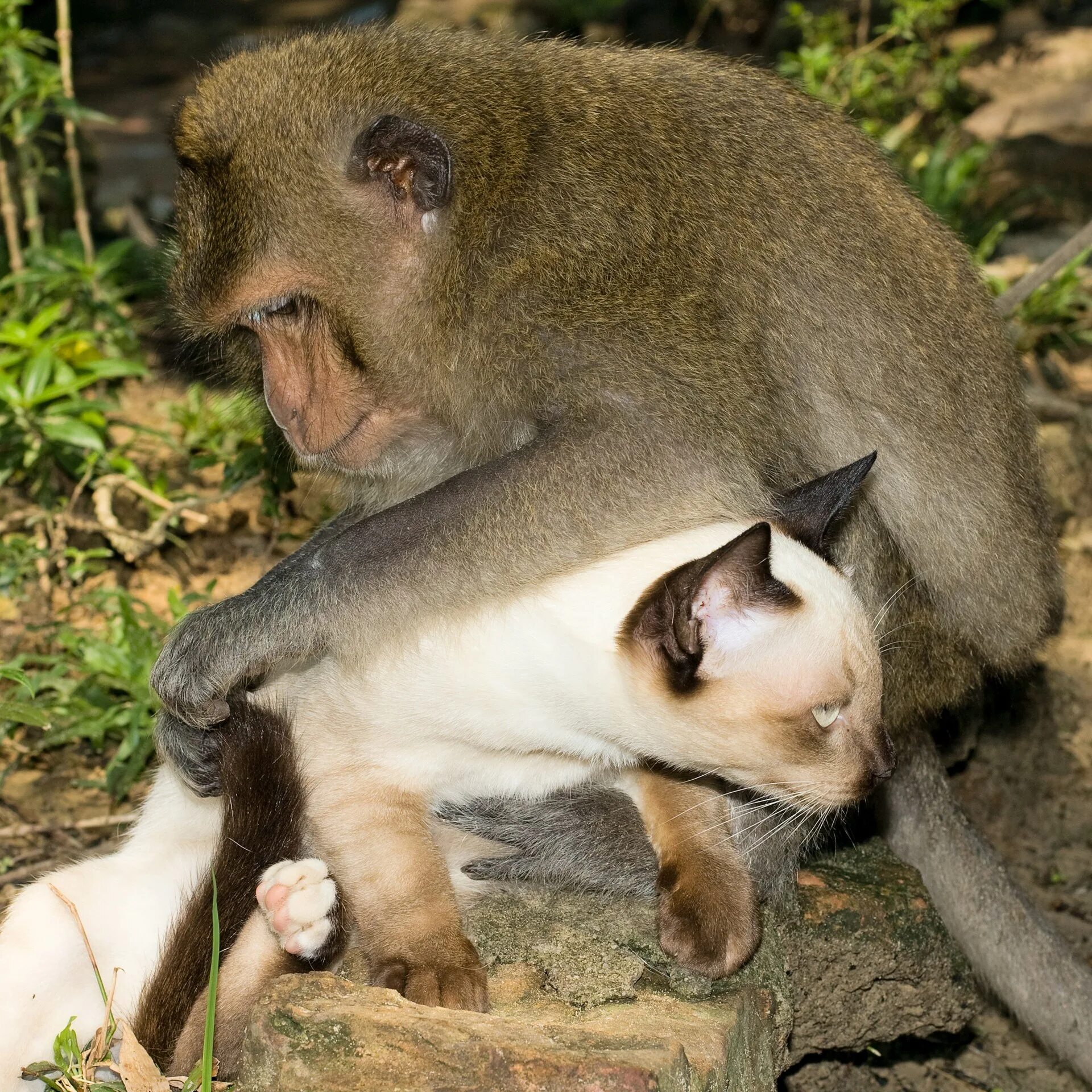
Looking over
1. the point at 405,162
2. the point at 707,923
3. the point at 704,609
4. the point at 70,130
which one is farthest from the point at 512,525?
the point at 70,130

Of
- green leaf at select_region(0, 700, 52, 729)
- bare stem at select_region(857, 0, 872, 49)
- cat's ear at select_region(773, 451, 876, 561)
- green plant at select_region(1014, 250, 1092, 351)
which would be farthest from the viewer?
bare stem at select_region(857, 0, 872, 49)

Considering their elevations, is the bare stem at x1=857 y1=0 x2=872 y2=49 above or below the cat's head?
below

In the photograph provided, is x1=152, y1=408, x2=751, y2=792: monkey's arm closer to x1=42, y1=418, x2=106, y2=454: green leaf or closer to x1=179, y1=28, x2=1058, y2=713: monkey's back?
x1=179, y1=28, x2=1058, y2=713: monkey's back

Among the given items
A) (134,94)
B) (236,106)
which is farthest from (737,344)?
(134,94)

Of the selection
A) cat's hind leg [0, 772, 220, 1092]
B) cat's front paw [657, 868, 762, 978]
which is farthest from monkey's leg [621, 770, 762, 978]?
cat's hind leg [0, 772, 220, 1092]

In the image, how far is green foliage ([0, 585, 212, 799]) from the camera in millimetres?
4484

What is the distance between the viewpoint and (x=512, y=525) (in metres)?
3.47

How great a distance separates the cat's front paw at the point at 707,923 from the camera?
330cm

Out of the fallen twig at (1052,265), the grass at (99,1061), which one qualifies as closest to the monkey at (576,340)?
the grass at (99,1061)

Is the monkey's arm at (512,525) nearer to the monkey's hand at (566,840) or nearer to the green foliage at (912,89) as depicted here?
the monkey's hand at (566,840)

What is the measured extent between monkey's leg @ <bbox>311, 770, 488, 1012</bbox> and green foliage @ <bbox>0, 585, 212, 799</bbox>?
1.20 metres

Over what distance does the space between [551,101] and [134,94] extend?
11.3 m

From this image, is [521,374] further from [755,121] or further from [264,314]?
[755,121]

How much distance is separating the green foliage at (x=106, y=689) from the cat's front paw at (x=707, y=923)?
179 centimetres
